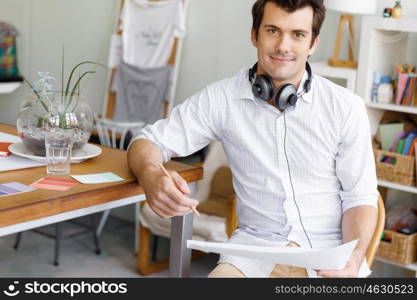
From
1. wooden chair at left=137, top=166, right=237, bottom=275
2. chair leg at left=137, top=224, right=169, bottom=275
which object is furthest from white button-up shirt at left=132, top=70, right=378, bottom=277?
chair leg at left=137, top=224, right=169, bottom=275

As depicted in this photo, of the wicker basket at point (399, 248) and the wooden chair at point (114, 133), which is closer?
the wicker basket at point (399, 248)

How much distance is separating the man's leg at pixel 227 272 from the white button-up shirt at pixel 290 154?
2 cm

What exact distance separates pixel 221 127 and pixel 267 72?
8.8 inches

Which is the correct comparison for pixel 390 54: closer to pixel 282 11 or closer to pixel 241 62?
pixel 241 62

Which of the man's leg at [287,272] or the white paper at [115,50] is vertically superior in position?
the white paper at [115,50]

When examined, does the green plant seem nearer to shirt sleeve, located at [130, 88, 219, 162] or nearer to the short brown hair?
shirt sleeve, located at [130, 88, 219, 162]

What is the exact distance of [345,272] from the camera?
1.73 metres

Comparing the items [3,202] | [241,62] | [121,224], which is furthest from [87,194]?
[121,224]

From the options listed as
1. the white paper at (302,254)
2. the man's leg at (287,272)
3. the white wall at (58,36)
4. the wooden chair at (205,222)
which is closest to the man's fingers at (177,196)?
the white paper at (302,254)

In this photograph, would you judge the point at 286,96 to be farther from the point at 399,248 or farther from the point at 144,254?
the point at 144,254

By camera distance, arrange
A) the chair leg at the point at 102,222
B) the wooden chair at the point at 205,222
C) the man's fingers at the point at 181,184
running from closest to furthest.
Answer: the man's fingers at the point at 181,184, the wooden chair at the point at 205,222, the chair leg at the point at 102,222

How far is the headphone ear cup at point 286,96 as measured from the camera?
1999 millimetres

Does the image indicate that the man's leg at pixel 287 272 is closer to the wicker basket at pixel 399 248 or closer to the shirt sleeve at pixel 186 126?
the shirt sleeve at pixel 186 126

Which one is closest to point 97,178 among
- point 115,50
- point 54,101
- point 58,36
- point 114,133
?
point 54,101
